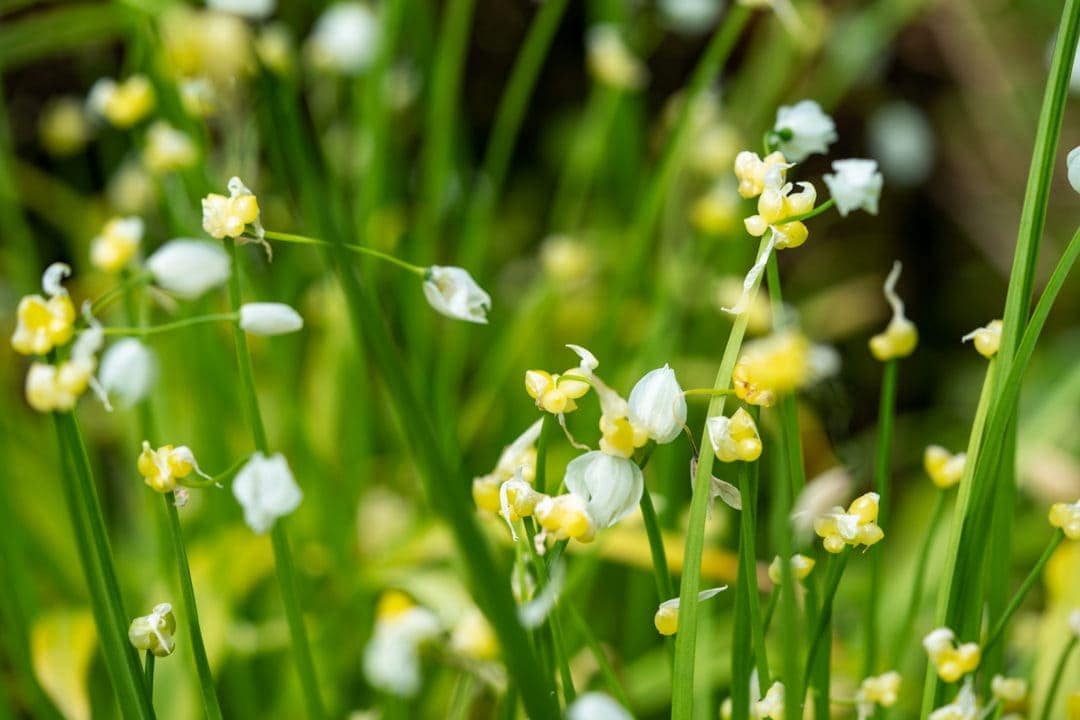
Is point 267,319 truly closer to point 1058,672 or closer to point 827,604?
point 827,604

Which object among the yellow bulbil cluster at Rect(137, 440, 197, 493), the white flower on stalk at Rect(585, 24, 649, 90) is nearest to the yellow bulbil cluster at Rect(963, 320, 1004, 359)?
the yellow bulbil cluster at Rect(137, 440, 197, 493)

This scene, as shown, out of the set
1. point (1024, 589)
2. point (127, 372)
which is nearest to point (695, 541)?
point (1024, 589)

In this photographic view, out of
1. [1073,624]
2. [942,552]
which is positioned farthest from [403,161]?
[1073,624]

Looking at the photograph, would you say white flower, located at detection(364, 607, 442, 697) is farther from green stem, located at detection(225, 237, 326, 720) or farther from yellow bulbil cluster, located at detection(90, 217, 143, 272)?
yellow bulbil cluster, located at detection(90, 217, 143, 272)

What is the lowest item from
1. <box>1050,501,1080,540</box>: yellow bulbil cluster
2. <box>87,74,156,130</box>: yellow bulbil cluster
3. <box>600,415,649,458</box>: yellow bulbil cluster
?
<box>1050,501,1080,540</box>: yellow bulbil cluster

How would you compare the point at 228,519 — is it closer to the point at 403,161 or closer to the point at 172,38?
the point at 172,38

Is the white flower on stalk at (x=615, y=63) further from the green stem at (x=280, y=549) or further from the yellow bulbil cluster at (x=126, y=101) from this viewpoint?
the green stem at (x=280, y=549)

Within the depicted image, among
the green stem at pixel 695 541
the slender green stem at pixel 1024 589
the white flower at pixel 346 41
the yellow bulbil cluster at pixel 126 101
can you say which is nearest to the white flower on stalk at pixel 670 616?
the green stem at pixel 695 541
